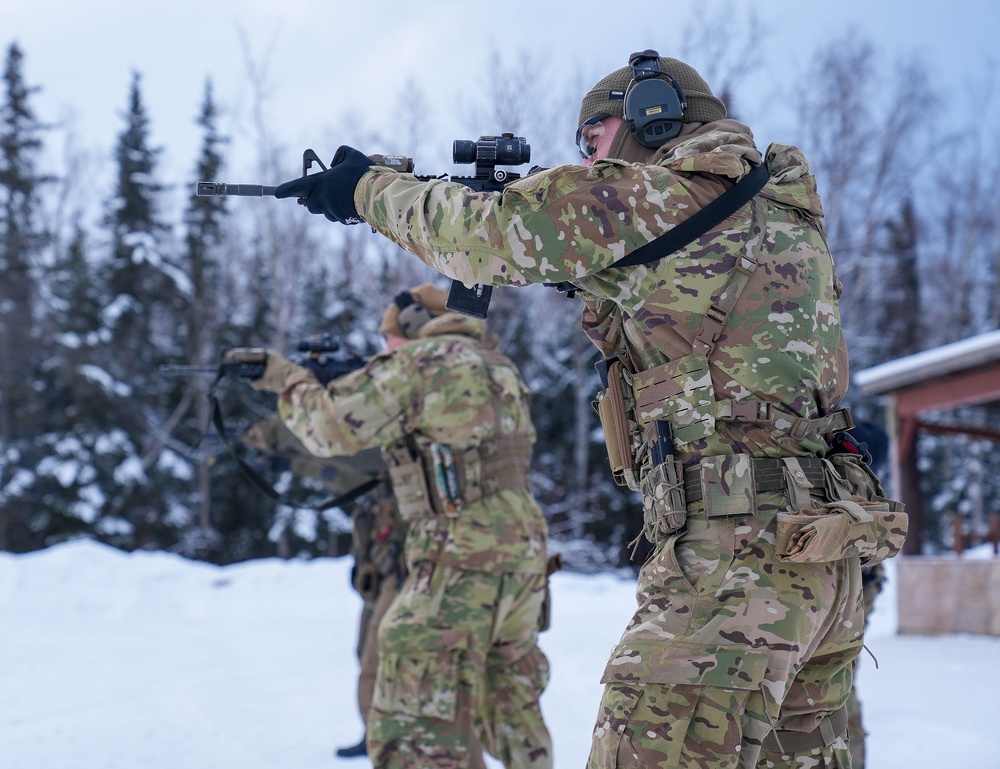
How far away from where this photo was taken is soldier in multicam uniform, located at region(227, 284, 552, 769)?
12.1ft

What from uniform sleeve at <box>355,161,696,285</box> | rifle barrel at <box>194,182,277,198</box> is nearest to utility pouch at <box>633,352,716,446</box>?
uniform sleeve at <box>355,161,696,285</box>

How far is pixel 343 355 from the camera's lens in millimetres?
5277

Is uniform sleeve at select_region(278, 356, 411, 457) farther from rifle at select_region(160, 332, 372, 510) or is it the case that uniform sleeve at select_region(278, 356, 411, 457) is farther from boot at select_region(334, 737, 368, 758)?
boot at select_region(334, 737, 368, 758)

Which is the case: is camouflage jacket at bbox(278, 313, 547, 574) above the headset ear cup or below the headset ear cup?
below

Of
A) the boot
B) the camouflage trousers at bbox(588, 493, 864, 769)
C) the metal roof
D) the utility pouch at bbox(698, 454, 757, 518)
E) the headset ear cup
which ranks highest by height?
the metal roof

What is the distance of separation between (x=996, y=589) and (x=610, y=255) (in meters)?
8.30

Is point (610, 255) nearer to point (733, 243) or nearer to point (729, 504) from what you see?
point (733, 243)

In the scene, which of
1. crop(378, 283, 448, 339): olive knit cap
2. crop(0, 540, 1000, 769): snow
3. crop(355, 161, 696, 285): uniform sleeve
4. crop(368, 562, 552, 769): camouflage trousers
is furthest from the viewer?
crop(0, 540, 1000, 769): snow

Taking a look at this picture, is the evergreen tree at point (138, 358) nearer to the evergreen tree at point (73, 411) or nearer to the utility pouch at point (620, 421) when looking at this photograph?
the evergreen tree at point (73, 411)

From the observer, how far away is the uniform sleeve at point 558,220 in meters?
2.10

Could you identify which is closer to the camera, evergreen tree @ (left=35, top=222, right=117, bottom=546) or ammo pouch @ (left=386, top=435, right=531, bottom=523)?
ammo pouch @ (left=386, top=435, right=531, bottom=523)

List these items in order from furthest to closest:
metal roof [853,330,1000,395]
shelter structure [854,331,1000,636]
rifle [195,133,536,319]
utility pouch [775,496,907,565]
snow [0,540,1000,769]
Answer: shelter structure [854,331,1000,636] < metal roof [853,330,1000,395] < snow [0,540,1000,769] < rifle [195,133,536,319] < utility pouch [775,496,907,565]

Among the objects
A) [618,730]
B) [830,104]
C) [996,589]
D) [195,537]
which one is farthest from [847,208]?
[618,730]

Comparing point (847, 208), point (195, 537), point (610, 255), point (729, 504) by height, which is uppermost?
point (847, 208)
